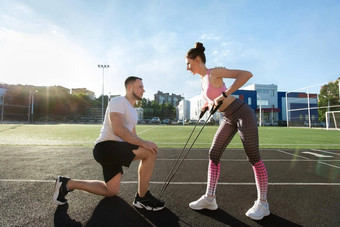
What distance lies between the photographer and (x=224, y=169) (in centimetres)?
495

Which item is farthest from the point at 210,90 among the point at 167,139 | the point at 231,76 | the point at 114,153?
the point at 167,139

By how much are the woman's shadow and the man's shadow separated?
456mm

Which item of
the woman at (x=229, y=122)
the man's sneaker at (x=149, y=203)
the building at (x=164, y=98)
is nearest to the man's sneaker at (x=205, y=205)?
the woman at (x=229, y=122)

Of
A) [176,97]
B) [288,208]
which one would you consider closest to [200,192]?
[288,208]

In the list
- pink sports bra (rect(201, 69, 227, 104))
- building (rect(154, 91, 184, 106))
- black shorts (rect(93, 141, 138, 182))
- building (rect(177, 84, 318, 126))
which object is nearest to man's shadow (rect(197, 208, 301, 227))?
black shorts (rect(93, 141, 138, 182))

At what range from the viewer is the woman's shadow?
2295 millimetres

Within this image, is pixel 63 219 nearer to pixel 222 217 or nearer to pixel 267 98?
pixel 222 217

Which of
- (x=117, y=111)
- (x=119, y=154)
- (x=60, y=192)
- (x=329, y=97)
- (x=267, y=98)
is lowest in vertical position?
(x=60, y=192)

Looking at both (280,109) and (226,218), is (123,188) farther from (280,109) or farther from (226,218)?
(280,109)

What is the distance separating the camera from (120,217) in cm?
244

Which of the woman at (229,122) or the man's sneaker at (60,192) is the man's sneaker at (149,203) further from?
the man's sneaker at (60,192)

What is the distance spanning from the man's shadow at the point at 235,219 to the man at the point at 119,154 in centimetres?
64

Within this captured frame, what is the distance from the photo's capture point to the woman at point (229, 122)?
2.50 m

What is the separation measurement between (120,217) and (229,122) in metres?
1.77
